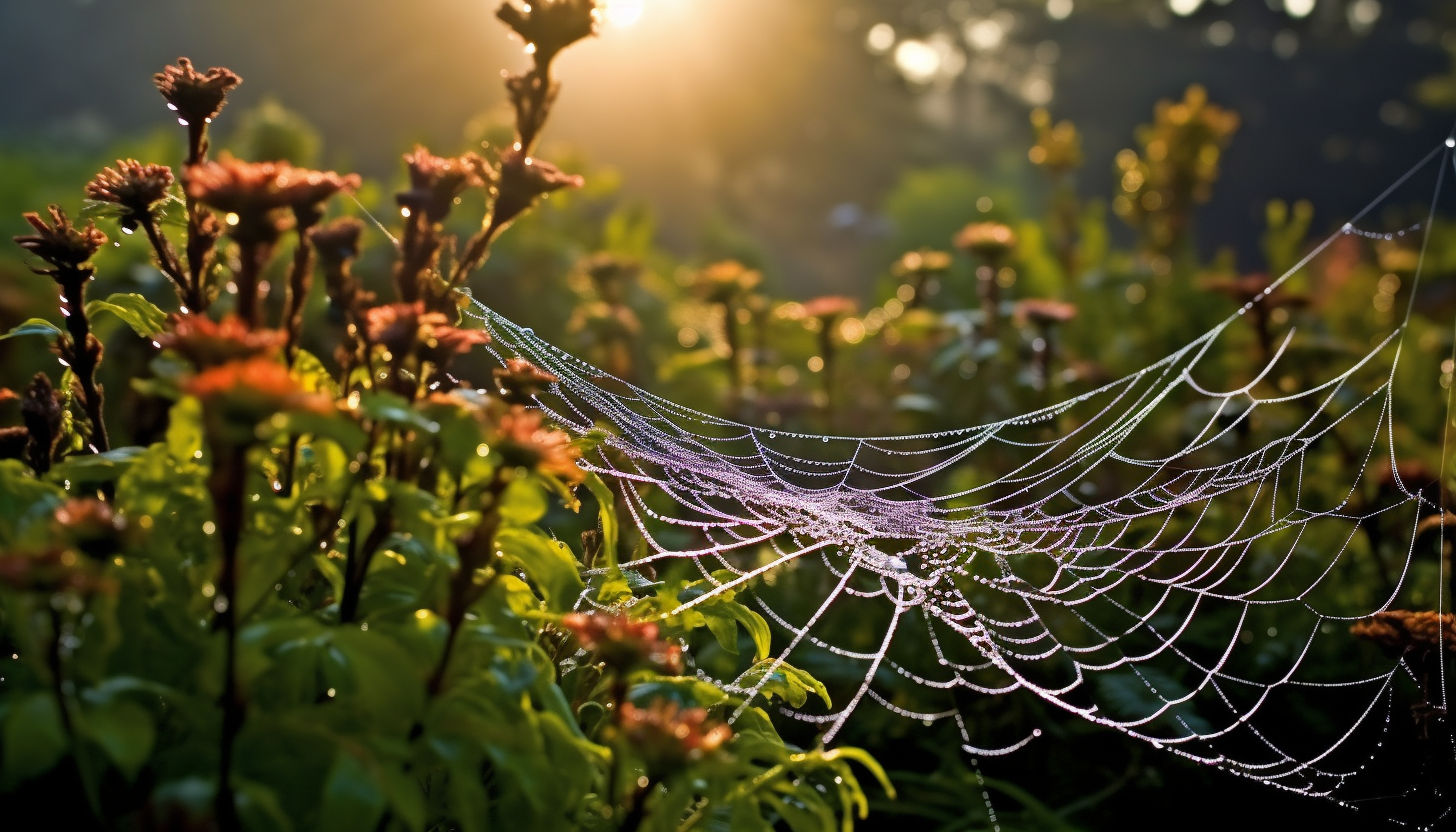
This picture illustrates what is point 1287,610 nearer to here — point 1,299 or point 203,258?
point 203,258

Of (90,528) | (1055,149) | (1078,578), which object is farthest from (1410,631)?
(1055,149)

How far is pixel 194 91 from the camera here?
4.44 feet

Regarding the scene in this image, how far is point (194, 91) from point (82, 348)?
0.36 m

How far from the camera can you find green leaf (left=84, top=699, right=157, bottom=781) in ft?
2.83

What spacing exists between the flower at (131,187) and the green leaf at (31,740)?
702 mm

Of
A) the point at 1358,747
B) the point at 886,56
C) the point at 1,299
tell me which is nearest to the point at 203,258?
the point at 1358,747

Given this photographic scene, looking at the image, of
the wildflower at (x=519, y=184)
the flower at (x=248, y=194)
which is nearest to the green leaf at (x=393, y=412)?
the flower at (x=248, y=194)

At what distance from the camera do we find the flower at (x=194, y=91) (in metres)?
1.35

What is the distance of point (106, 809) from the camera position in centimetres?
112

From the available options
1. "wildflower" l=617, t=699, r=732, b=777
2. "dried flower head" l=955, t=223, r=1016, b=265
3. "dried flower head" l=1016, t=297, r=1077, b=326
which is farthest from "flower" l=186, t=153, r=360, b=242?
"dried flower head" l=955, t=223, r=1016, b=265

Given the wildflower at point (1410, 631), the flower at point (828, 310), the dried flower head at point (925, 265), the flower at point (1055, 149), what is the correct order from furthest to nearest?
the flower at point (1055, 149) < the dried flower head at point (925, 265) < the flower at point (828, 310) < the wildflower at point (1410, 631)

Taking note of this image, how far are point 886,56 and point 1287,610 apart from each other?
39.6ft

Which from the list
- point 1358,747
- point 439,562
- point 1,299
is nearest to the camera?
point 439,562

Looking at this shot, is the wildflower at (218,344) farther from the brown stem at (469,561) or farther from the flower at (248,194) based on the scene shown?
the brown stem at (469,561)
